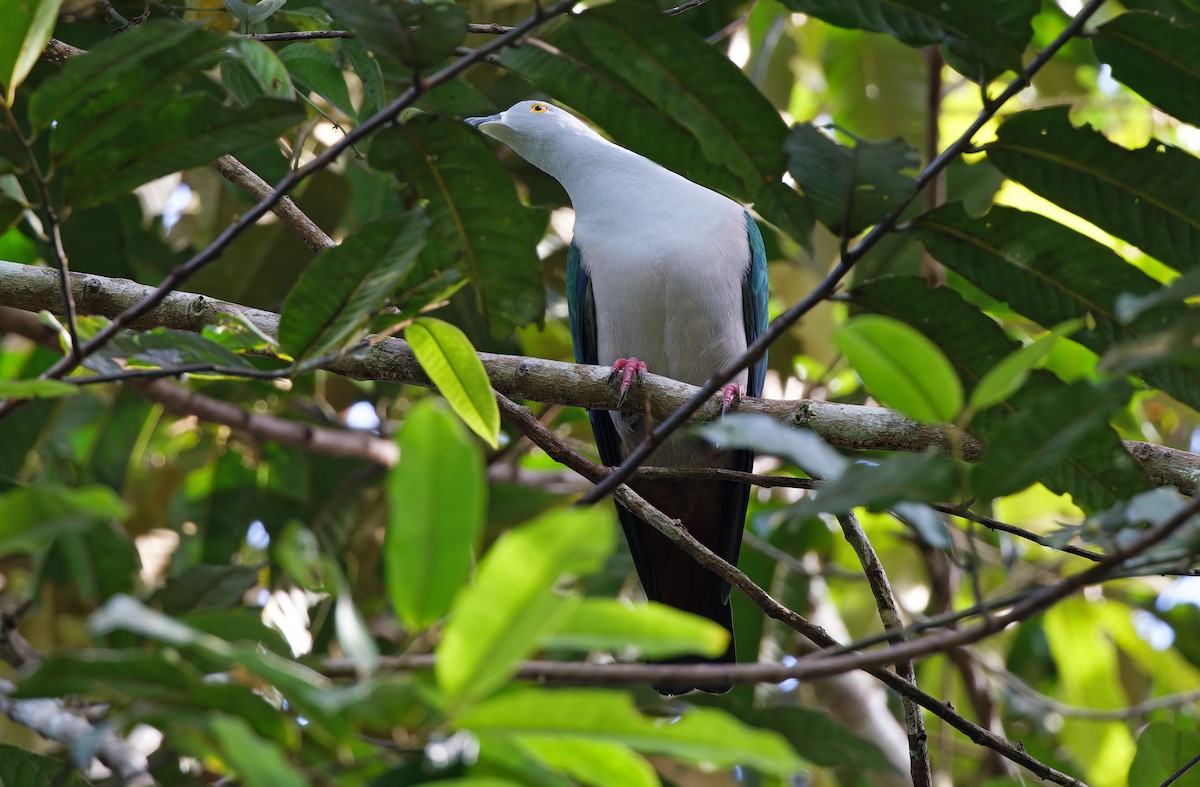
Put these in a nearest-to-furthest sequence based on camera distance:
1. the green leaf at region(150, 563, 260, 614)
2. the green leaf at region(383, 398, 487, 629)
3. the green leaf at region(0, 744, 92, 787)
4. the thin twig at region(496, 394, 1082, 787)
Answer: the green leaf at region(383, 398, 487, 629) < the green leaf at region(0, 744, 92, 787) < the thin twig at region(496, 394, 1082, 787) < the green leaf at region(150, 563, 260, 614)

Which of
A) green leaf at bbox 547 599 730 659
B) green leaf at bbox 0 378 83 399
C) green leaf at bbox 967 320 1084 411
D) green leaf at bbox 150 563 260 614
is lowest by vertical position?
green leaf at bbox 150 563 260 614

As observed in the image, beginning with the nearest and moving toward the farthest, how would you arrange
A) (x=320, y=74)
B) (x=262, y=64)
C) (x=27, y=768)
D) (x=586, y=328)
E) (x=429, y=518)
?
(x=429, y=518) → (x=262, y=64) → (x=27, y=768) → (x=320, y=74) → (x=586, y=328)

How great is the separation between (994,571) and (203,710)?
5.26 m

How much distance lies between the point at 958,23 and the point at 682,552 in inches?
96.6

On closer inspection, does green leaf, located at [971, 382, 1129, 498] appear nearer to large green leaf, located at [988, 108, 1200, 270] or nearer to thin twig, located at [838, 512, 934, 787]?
large green leaf, located at [988, 108, 1200, 270]

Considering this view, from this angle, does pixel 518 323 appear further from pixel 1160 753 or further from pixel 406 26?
pixel 1160 753

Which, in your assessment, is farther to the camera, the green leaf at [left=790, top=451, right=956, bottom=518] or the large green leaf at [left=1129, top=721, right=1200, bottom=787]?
the large green leaf at [left=1129, top=721, right=1200, bottom=787]

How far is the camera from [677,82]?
5.67ft

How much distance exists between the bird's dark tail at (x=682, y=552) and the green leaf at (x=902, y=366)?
242 cm

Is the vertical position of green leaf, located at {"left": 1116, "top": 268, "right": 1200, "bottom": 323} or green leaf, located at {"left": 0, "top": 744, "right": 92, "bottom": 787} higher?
green leaf, located at {"left": 1116, "top": 268, "right": 1200, "bottom": 323}

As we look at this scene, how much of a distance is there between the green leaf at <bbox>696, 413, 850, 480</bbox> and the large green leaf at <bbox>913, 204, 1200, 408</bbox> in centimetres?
61

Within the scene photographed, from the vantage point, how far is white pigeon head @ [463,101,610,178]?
12.6ft

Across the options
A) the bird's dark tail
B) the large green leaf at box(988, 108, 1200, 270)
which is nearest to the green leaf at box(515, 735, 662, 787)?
the large green leaf at box(988, 108, 1200, 270)

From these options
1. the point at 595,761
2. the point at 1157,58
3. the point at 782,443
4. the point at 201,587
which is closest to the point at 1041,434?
the point at 782,443
